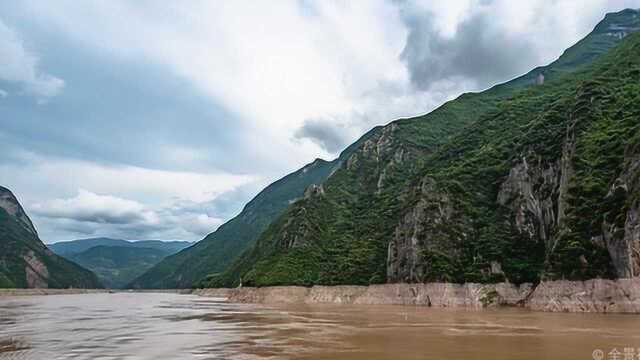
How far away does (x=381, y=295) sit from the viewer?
5226 inches

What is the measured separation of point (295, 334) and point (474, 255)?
7807cm

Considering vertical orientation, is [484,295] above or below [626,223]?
below

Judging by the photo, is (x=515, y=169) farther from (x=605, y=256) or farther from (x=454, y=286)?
(x=605, y=256)

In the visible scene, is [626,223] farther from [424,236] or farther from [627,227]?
[424,236]

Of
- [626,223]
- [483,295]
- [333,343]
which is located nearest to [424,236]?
[483,295]

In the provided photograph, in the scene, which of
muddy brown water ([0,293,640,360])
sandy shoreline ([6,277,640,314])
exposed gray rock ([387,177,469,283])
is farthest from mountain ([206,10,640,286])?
muddy brown water ([0,293,640,360])

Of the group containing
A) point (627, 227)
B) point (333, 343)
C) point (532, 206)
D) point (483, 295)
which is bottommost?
point (333, 343)

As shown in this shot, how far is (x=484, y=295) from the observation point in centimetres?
10319

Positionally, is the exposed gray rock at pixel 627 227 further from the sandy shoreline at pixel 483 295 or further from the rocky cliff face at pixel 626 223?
the sandy shoreline at pixel 483 295

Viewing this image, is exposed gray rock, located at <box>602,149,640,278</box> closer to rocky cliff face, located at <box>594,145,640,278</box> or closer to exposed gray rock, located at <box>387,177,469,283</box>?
rocky cliff face, located at <box>594,145,640,278</box>

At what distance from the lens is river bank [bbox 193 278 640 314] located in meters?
70.7

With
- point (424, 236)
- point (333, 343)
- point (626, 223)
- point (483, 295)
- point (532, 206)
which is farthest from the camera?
point (424, 236)

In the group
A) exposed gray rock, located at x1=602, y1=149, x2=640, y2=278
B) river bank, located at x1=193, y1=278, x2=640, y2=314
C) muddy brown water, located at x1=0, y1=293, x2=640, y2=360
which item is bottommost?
muddy brown water, located at x1=0, y1=293, x2=640, y2=360

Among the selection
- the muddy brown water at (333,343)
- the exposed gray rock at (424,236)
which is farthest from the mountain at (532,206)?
the muddy brown water at (333,343)
